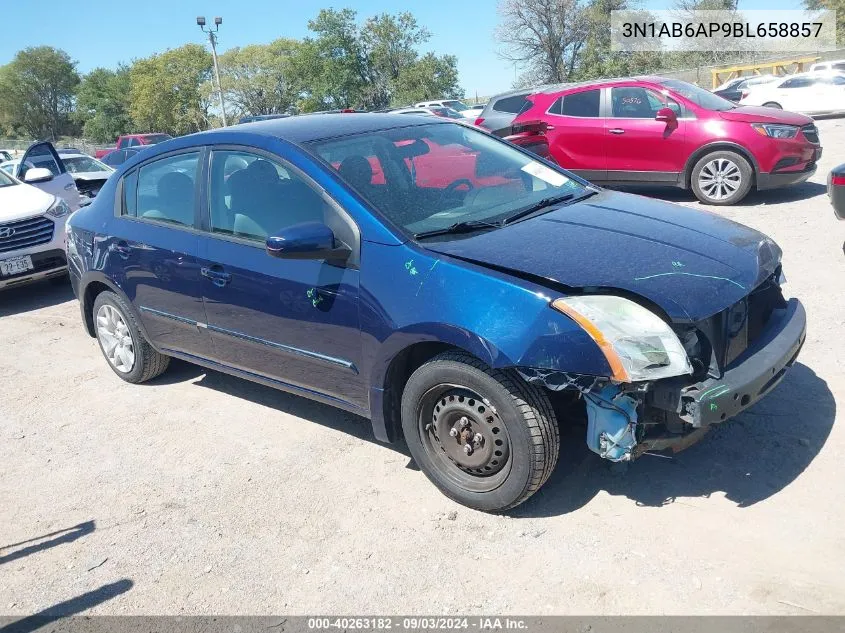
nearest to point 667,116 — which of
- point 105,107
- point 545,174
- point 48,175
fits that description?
point 545,174

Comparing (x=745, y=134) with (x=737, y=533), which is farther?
(x=745, y=134)

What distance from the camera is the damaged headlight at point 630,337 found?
113 inches

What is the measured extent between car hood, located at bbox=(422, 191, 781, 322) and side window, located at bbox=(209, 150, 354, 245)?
69 cm

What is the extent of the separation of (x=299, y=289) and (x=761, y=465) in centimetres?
237

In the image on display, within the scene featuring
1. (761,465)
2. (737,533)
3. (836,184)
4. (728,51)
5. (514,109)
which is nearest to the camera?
(737,533)

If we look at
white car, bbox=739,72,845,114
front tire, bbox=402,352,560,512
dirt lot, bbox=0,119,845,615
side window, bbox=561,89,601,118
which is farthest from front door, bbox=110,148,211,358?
white car, bbox=739,72,845,114

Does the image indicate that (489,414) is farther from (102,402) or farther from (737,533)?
(102,402)

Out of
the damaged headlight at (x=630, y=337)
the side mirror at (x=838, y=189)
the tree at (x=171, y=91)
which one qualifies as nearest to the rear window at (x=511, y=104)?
the side mirror at (x=838, y=189)

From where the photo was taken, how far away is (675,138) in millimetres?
9352

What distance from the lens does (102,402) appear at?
5.20 meters

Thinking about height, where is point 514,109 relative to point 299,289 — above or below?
above

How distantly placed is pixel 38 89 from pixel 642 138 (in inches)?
3775

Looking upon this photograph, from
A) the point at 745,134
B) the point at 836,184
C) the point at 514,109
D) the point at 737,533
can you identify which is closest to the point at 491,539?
the point at 737,533

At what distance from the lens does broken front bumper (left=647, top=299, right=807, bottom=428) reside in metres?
2.90
